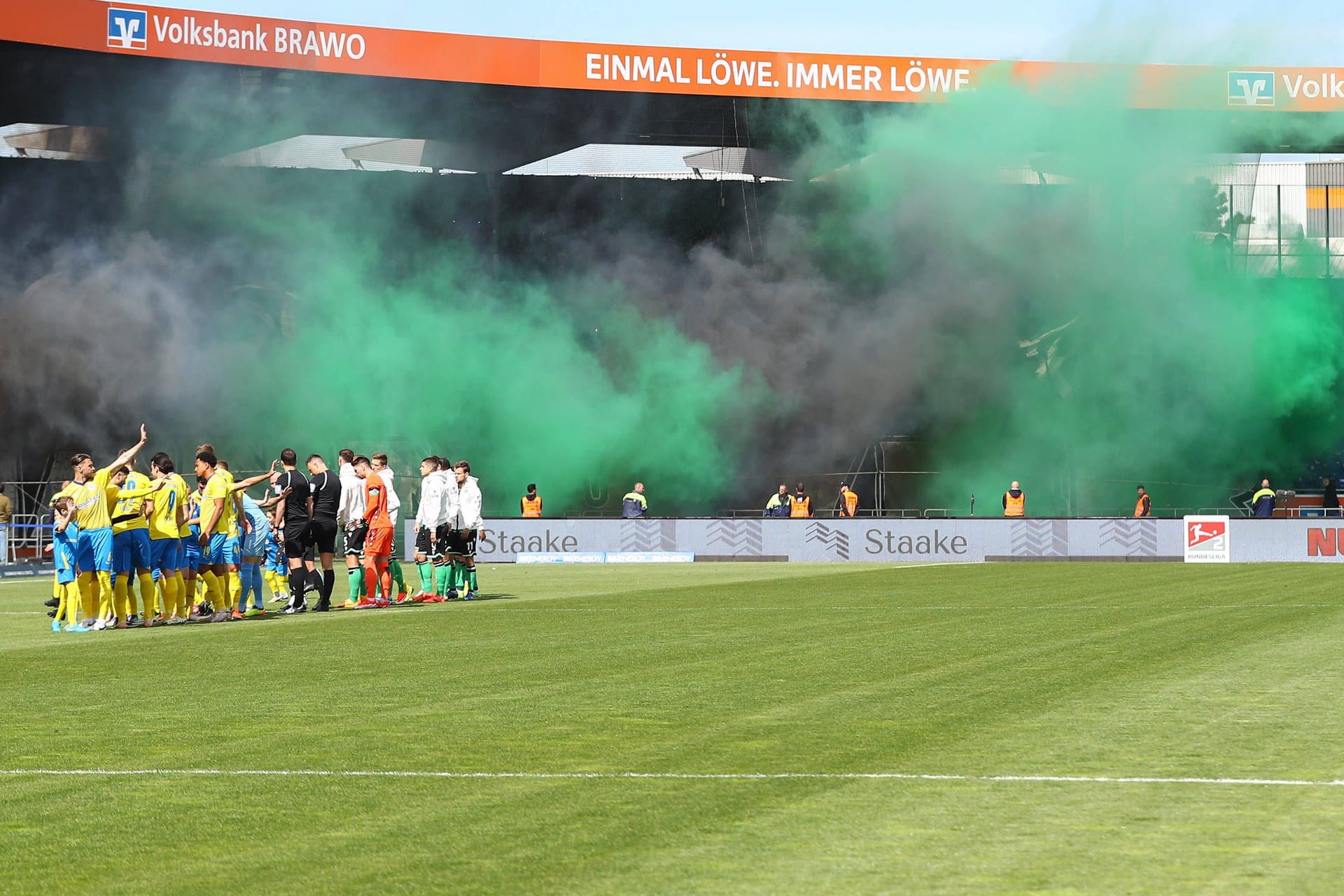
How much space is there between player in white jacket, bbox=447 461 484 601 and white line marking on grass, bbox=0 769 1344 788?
13187mm

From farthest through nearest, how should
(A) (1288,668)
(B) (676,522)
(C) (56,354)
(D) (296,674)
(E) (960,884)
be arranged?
(C) (56,354) < (B) (676,522) < (D) (296,674) < (A) (1288,668) < (E) (960,884)

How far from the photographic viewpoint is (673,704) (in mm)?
8906

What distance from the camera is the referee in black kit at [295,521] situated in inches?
733

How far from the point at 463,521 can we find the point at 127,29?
2250 cm

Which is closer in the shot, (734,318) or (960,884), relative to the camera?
(960,884)

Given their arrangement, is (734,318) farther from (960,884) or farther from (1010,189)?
(960,884)

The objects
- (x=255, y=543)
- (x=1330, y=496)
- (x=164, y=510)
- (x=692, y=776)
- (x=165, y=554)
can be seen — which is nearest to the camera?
(x=692, y=776)

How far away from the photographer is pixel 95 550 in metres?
15.9

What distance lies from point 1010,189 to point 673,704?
34.5m

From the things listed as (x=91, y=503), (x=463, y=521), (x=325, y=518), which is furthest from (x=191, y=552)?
(x=463, y=521)

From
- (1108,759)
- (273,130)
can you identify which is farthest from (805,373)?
(1108,759)

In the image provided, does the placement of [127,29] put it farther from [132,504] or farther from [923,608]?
[923,608]

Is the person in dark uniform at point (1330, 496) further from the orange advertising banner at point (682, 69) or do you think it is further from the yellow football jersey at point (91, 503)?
the yellow football jersey at point (91, 503)

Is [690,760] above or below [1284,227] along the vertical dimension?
below
